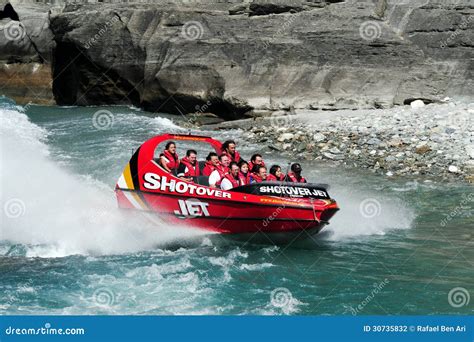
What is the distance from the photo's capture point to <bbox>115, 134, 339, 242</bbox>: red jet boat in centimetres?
1216

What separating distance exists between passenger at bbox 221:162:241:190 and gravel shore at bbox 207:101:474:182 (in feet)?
21.6

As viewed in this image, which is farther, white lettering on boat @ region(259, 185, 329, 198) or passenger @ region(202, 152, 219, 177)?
passenger @ region(202, 152, 219, 177)

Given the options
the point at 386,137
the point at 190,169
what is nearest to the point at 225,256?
the point at 190,169

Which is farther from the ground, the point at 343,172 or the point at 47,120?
the point at 47,120

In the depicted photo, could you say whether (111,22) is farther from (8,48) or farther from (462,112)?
(462,112)

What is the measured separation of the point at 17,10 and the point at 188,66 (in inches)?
642

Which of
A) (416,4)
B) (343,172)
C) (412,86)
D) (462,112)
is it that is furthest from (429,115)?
(416,4)

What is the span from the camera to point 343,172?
62.6ft

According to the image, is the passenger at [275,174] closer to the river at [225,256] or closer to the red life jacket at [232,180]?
the red life jacket at [232,180]

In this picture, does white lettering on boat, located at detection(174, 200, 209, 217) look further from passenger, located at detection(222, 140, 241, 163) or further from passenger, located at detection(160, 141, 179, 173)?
passenger, located at detection(222, 140, 241, 163)

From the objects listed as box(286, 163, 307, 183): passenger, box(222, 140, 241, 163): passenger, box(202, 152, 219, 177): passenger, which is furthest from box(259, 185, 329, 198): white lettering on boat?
box(222, 140, 241, 163): passenger

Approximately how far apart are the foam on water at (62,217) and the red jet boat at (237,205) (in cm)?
34

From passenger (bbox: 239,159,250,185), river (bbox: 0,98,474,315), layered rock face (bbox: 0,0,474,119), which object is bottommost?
river (bbox: 0,98,474,315)

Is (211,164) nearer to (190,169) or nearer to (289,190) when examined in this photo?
(190,169)
